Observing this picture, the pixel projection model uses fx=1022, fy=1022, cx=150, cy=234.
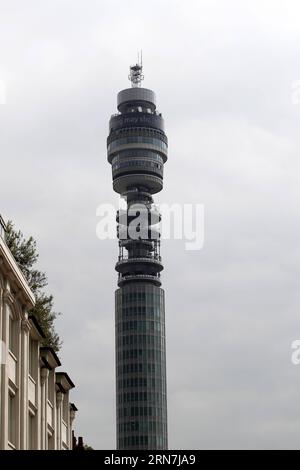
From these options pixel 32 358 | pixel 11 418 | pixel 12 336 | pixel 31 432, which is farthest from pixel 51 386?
pixel 11 418

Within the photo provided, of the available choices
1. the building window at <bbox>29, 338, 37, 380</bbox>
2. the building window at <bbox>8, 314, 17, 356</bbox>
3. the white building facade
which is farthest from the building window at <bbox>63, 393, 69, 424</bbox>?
the building window at <bbox>8, 314, 17, 356</bbox>

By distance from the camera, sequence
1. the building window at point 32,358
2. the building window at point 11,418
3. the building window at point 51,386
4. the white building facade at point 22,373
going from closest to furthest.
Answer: the white building facade at point 22,373
the building window at point 11,418
the building window at point 32,358
the building window at point 51,386

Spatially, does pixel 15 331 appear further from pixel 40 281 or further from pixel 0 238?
pixel 40 281

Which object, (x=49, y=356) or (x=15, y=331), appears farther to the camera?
(x=49, y=356)

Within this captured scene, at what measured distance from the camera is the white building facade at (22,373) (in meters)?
40.2

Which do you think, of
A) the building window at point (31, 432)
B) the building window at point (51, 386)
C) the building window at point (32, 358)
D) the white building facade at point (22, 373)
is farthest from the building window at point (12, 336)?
the building window at point (51, 386)

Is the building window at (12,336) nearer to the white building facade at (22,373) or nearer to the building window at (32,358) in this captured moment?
the white building facade at (22,373)

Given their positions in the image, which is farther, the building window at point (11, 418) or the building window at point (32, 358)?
the building window at point (32, 358)

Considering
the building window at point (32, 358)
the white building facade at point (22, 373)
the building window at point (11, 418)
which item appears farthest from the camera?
the building window at point (32, 358)
